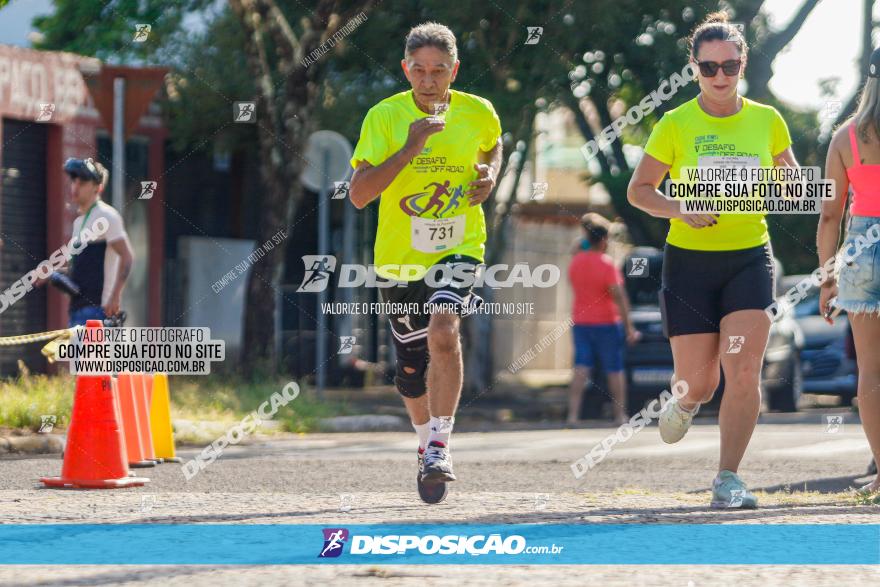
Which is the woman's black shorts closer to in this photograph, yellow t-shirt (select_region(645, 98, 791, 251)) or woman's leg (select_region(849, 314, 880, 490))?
yellow t-shirt (select_region(645, 98, 791, 251))

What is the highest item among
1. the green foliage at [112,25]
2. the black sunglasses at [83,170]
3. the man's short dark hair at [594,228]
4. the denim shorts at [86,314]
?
the green foliage at [112,25]

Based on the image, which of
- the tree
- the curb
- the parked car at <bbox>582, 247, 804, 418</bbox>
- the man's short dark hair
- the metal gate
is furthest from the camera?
the metal gate

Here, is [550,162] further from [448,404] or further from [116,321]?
[448,404]

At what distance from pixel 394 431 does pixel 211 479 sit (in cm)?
595

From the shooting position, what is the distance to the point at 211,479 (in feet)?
29.9

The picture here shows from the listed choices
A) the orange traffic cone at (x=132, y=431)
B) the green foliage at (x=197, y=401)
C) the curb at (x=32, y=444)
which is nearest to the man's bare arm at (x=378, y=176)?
the orange traffic cone at (x=132, y=431)

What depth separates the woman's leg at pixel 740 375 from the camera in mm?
7059

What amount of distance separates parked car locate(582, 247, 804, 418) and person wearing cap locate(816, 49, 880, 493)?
7778mm

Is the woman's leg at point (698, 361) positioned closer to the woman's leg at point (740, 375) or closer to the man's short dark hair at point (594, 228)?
the woman's leg at point (740, 375)

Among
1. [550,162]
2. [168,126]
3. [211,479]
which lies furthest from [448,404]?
[550,162]

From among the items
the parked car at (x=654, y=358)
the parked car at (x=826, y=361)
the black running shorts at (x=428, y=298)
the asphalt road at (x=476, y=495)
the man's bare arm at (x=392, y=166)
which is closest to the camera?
the asphalt road at (x=476, y=495)

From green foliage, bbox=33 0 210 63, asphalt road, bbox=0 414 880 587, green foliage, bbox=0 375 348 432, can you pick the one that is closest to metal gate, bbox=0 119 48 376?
green foliage, bbox=33 0 210 63

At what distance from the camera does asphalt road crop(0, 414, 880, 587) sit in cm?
512

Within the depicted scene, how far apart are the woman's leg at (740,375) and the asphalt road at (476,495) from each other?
0.31 meters
